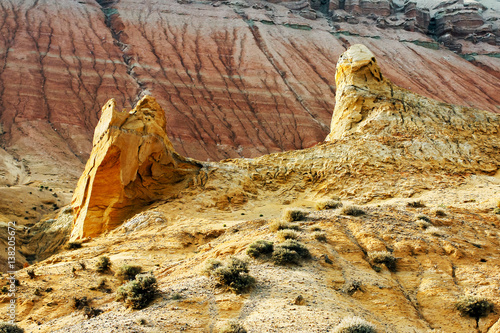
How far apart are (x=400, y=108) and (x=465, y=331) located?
17.2 m

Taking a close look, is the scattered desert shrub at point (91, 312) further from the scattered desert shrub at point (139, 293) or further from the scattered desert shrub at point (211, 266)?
the scattered desert shrub at point (211, 266)

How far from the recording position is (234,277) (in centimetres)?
940

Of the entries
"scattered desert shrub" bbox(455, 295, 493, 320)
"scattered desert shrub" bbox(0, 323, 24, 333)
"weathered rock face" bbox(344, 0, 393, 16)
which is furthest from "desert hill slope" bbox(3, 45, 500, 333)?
"weathered rock face" bbox(344, 0, 393, 16)

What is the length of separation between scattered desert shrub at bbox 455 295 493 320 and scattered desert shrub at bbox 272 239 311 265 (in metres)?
3.55

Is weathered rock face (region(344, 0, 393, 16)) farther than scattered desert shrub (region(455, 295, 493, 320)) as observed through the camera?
Yes

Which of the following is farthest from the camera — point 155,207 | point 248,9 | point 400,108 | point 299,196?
point 248,9

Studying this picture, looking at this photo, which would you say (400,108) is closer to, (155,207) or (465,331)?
(155,207)

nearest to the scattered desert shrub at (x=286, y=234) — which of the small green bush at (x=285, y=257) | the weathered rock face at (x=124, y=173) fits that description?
the small green bush at (x=285, y=257)

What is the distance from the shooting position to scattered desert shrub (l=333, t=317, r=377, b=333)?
7.32 m

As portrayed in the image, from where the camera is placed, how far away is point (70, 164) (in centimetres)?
4572

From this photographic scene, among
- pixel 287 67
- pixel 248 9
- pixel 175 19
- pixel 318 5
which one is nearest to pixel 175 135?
pixel 287 67

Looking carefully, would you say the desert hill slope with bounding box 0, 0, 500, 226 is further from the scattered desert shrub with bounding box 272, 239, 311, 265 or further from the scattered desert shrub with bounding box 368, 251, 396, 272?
the scattered desert shrub with bounding box 368, 251, 396, 272

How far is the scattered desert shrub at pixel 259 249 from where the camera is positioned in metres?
10.9

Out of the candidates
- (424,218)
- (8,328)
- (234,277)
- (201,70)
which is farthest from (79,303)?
(201,70)
